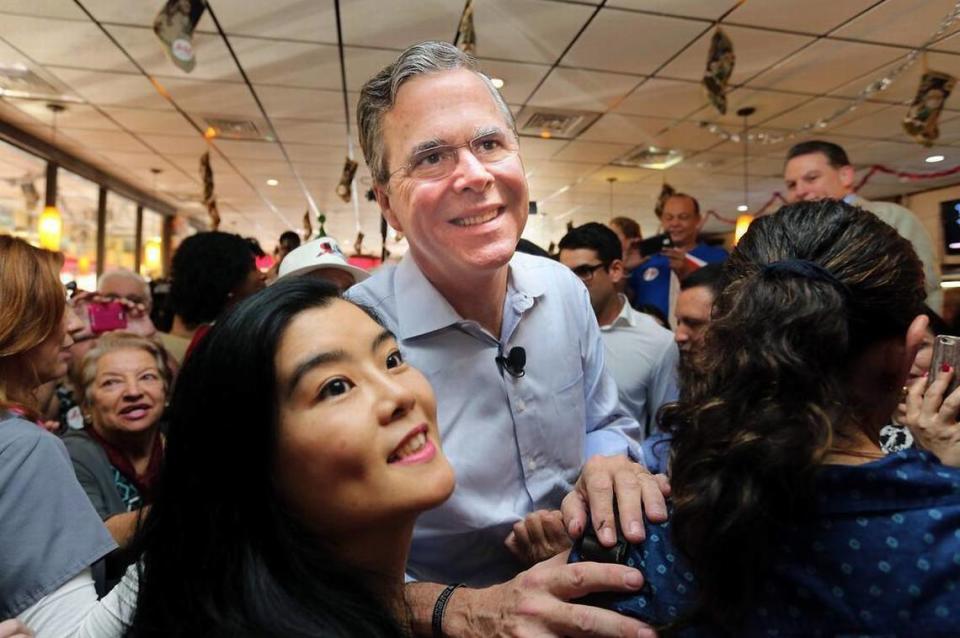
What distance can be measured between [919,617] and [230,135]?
6362 millimetres

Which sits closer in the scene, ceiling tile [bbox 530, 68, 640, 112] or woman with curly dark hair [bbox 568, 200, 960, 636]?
woman with curly dark hair [bbox 568, 200, 960, 636]

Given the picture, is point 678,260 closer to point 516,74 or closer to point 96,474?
point 516,74

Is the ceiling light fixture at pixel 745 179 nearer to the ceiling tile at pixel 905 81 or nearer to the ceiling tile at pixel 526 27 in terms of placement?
the ceiling tile at pixel 905 81

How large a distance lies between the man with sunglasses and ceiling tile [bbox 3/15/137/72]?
3357 mm

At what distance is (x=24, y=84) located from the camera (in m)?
4.75

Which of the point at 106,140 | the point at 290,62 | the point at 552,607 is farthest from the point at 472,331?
the point at 106,140

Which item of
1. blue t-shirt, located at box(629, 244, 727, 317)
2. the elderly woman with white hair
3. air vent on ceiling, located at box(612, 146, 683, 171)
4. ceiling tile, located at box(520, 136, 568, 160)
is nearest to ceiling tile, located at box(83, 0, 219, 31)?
the elderly woman with white hair

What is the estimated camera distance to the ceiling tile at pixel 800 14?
330 centimetres

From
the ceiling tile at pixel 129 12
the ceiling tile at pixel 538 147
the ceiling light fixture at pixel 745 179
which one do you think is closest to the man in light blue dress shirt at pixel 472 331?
the ceiling light fixture at pixel 745 179

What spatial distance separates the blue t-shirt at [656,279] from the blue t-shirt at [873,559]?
3178 millimetres

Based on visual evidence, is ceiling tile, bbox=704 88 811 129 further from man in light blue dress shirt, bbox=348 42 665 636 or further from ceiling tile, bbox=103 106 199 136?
ceiling tile, bbox=103 106 199 136

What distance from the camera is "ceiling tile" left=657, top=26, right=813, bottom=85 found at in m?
3.67

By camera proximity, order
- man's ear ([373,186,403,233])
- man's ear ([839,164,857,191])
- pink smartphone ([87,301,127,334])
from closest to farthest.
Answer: man's ear ([373,186,403,233]) → pink smartphone ([87,301,127,334]) → man's ear ([839,164,857,191])

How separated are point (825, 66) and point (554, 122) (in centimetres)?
207
